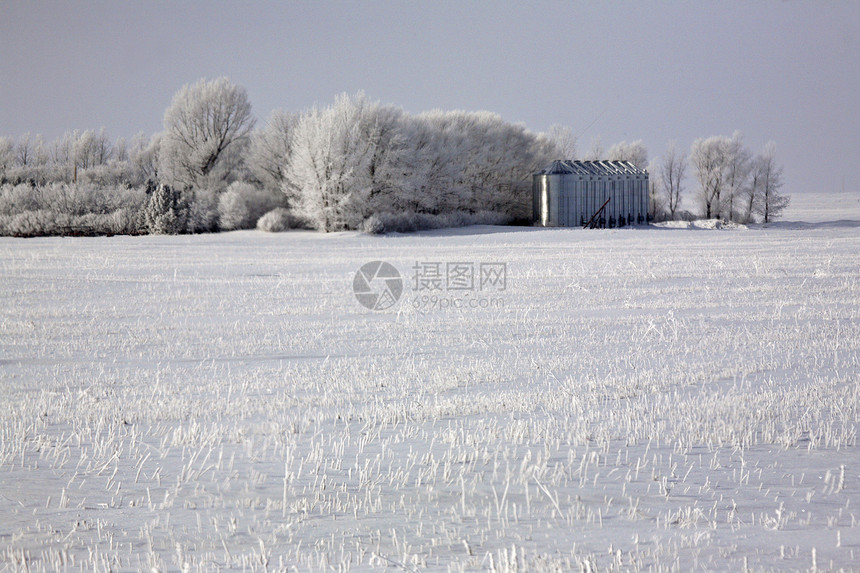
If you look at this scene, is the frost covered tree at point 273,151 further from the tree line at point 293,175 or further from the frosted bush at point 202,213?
the frosted bush at point 202,213

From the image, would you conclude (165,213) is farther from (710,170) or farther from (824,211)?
(824,211)

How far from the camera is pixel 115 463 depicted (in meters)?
6.04

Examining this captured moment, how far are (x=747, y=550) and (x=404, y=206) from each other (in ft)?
161

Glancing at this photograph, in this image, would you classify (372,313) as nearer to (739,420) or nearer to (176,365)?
(176,365)

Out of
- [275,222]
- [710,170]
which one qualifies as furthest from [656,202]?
[275,222]

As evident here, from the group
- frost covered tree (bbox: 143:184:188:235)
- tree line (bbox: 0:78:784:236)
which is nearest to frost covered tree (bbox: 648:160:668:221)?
tree line (bbox: 0:78:784:236)

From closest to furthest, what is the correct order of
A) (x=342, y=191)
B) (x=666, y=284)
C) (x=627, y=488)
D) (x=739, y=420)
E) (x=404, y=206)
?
(x=627, y=488), (x=739, y=420), (x=666, y=284), (x=342, y=191), (x=404, y=206)

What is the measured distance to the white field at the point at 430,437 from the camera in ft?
15.0

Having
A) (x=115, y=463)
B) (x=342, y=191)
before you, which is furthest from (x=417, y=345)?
(x=342, y=191)

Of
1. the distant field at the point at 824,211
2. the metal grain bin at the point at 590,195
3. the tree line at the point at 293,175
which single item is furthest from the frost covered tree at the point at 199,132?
the distant field at the point at 824,211

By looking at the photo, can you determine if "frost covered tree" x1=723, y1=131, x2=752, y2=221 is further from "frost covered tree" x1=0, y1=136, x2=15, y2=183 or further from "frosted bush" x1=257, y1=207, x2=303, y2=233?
"frost covered tree" x1=0, y1=136, x2=15, y2=183

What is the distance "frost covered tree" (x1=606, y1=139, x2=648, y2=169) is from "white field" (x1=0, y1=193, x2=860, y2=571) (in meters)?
68.0

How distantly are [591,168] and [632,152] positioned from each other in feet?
87.4

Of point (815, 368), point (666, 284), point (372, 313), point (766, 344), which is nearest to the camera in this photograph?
point (815, 368)
